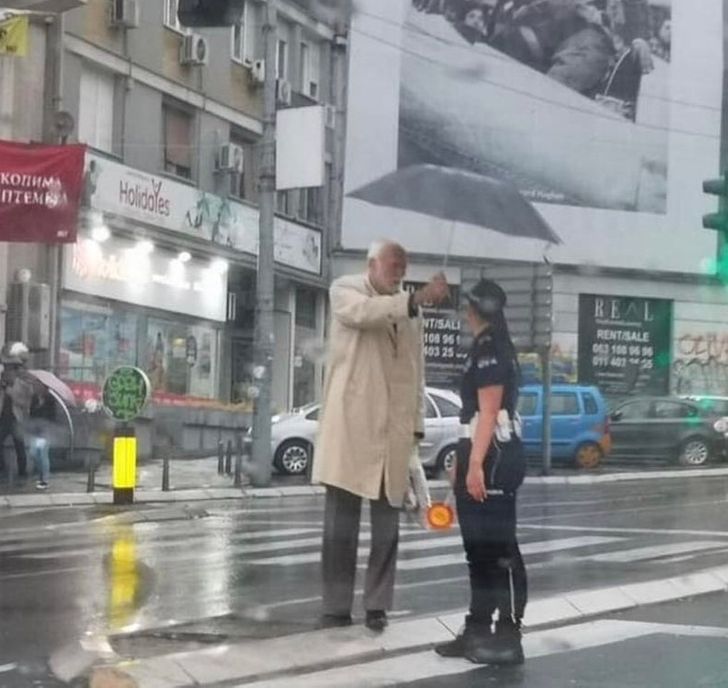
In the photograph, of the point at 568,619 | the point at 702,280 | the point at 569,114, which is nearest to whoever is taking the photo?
the point at 569,114

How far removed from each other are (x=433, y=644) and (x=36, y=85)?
6.61 m

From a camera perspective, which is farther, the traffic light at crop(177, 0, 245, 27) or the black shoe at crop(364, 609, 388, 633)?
the black shoe at crop(364, 609, 388, 633)

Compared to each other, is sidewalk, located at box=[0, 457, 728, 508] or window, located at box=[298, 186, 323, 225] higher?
window, located at box=[298, 186, 323, 225]

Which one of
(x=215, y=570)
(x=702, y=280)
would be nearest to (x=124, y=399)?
(x=215, y=570)

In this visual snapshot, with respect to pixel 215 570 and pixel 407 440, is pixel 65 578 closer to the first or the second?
pixel 215 570

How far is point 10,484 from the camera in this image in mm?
17359

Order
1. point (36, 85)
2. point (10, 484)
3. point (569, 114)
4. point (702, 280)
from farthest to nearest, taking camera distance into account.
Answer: point (10, 484)
point (36, 85)
point (702, 280)
point (569, 114)

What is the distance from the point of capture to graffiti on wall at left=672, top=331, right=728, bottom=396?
5336 millimetres

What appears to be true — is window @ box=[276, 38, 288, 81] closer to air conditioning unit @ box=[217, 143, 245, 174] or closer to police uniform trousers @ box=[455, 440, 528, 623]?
air conditioning unit @ box=[217, 143, 245, 174]

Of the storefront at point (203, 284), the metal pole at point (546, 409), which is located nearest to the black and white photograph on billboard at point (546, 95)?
the storefront at point (203, 284)

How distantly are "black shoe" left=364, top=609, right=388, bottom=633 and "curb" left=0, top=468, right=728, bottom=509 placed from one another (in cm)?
777

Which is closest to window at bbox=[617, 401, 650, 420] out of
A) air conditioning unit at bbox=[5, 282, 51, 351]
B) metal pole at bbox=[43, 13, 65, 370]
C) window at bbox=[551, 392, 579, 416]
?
window at bbox=[551, 392, 579, 416]

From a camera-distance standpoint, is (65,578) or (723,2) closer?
(723,2)

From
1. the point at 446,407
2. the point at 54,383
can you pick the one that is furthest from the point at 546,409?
the point at 54,383
